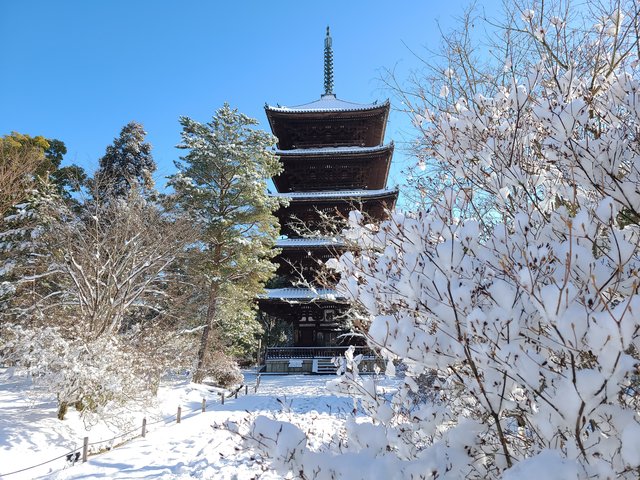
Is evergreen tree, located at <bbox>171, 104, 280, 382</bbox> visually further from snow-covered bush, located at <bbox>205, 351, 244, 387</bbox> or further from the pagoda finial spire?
the pagoda finial spire

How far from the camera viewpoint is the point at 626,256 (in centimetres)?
113

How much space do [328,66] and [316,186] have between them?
12.3 m

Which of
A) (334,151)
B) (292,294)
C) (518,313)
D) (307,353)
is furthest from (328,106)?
(518,313)

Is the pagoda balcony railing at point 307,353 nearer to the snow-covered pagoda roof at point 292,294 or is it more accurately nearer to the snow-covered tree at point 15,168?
the snow-covered pagoda roof at point 292,294

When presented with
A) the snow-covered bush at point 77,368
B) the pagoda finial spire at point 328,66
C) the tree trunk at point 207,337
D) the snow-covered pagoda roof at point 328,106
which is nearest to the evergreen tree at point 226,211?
the tree trunk at point 207,337

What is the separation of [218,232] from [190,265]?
1.58m

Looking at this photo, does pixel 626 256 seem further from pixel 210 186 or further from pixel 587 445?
pixel 210 186

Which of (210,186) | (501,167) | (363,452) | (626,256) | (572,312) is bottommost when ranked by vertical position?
(363,452)

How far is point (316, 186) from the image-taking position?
18156 millimetres

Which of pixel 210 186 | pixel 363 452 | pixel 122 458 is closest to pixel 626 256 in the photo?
pixel 363 452

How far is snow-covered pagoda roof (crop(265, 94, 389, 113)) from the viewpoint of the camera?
17.3m

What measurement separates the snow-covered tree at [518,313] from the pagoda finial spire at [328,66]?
22.8 m

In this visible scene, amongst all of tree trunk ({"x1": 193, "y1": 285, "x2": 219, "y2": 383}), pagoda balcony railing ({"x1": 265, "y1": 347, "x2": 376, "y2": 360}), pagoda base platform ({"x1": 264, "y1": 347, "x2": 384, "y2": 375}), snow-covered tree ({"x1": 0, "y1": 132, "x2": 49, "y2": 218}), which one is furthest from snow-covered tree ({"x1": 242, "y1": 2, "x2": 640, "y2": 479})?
pagoda balcony railing ({"x1": 265, "y1": 347, "x2": 376, "y2": 360})

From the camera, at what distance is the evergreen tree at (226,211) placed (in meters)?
13.3
